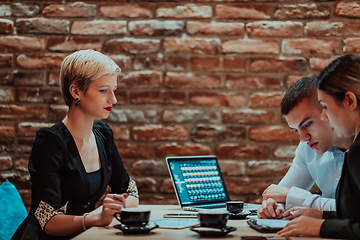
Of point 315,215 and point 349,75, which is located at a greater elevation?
point 349,75

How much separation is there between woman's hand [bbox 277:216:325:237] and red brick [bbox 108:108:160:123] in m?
1.37

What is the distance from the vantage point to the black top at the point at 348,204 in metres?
1.03

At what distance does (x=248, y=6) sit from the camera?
7.72 feet

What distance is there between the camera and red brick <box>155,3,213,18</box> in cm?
235

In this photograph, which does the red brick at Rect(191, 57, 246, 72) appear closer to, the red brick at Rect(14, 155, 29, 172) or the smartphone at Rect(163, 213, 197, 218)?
the smartphone at Rect(163, 213, 197, 218)

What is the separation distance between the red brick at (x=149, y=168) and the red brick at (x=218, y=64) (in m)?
0.65

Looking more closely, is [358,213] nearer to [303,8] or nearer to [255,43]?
[255,43]

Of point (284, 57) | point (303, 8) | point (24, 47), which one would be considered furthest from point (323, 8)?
point (24, 47)

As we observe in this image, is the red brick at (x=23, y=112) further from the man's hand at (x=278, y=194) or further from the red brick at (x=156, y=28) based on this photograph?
the man's hand at (x=278, y=194)

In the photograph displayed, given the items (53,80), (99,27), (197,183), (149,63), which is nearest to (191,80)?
(149,63)

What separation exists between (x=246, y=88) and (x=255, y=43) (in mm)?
292

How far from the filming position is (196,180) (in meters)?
1.80

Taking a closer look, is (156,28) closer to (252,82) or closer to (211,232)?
(252,82)

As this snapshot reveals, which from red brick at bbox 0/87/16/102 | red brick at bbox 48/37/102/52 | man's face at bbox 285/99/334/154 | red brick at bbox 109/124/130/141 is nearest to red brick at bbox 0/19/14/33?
red brick at bbox 48/37/102/52
